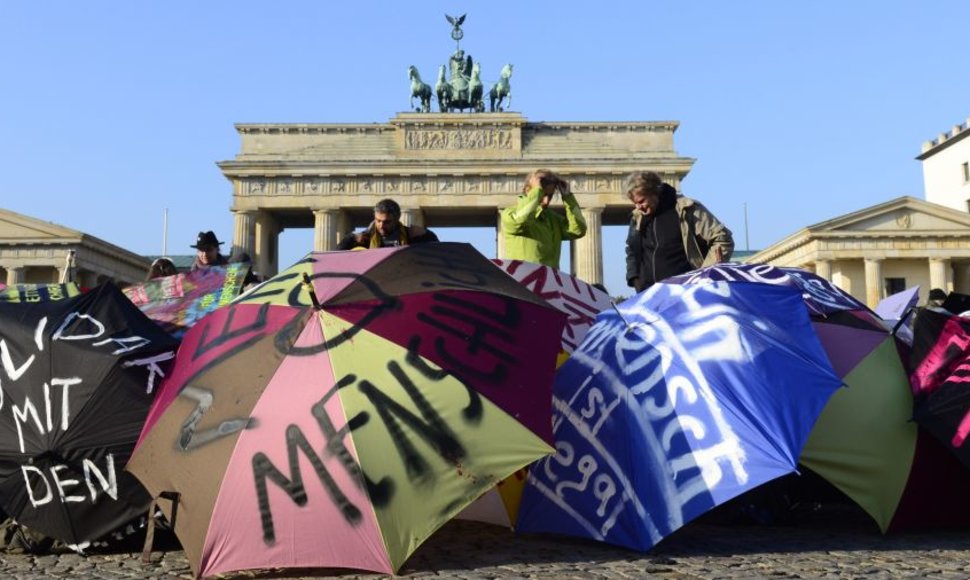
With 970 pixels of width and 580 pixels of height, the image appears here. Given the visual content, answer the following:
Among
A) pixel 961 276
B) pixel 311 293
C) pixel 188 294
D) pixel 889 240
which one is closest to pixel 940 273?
pixel 961 276

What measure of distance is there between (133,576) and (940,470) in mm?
3776

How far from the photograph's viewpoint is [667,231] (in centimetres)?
627

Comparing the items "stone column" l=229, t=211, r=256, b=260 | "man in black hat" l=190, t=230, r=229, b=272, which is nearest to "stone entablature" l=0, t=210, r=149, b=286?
"stone column" l=229, t=211, r=256, b=260

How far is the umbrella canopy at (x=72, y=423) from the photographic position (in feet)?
13.3

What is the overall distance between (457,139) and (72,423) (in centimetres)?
4039

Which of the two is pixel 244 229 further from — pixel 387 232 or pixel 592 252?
pixel 387 232

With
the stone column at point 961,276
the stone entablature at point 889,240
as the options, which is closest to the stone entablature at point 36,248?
the stone entablature at point 889,240

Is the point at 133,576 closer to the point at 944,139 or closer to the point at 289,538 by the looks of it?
the point at 289,538

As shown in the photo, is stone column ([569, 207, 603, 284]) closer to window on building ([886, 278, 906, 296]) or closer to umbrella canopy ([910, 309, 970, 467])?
window on building ([886, 278, 906, 296])

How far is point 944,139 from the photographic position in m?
59.2

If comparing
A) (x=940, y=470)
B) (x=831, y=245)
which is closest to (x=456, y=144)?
(x=831, y=245)

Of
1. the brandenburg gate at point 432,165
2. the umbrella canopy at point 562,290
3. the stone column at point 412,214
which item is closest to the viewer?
the umbrella canopy at point 562,290

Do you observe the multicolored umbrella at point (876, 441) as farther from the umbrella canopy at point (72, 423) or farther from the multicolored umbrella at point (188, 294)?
the multicolored umbrella at point (188, 294)

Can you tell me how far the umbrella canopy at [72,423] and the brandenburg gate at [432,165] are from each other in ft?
124
